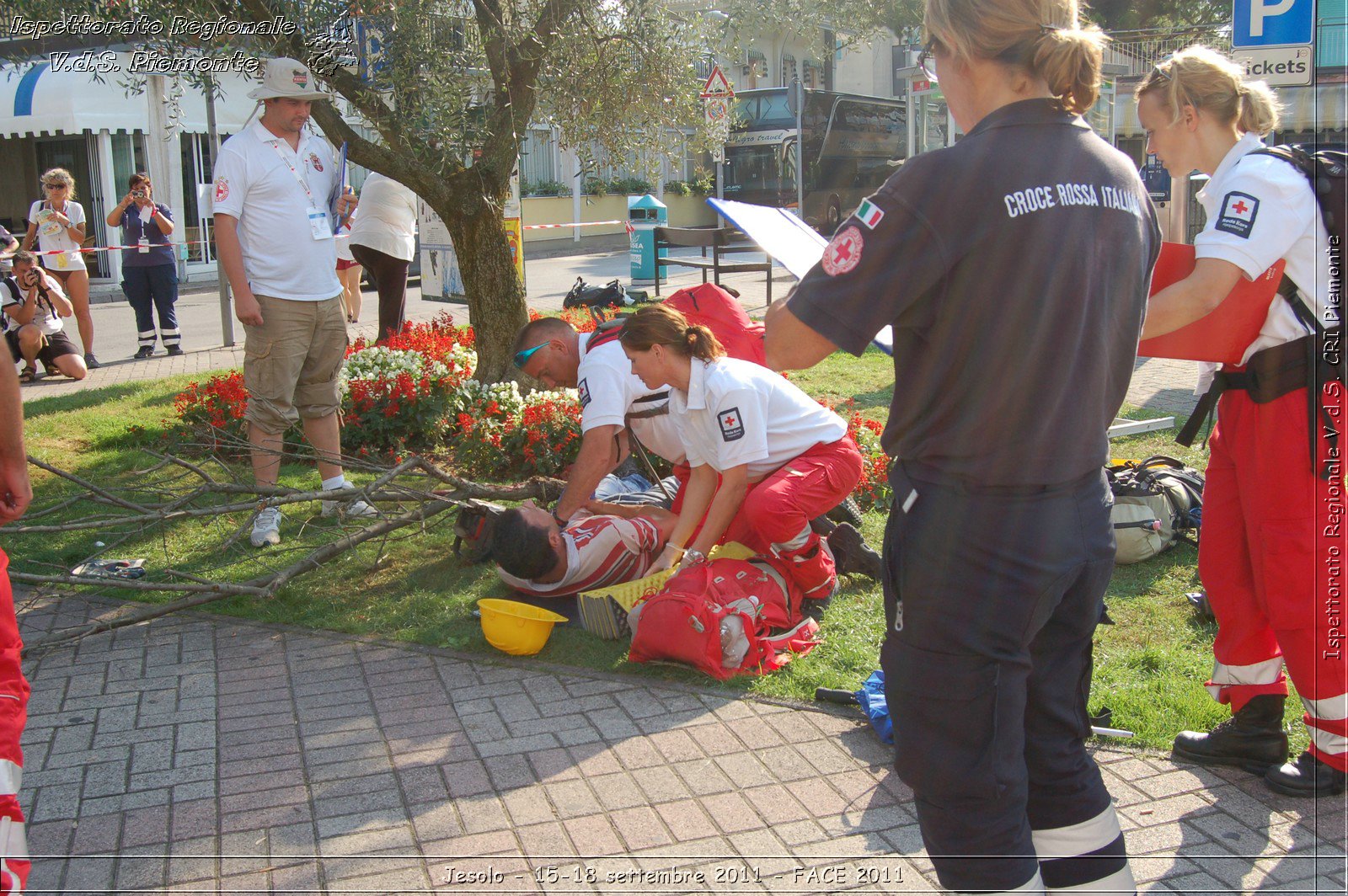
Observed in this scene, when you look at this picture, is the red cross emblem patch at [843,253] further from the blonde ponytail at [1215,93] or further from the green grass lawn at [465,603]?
the green grass lawn at [465,603]

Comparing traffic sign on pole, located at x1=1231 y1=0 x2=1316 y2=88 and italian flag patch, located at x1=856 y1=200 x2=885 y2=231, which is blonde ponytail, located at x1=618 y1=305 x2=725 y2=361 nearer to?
italian flag patch, located at x1=856 y1=200 x2=885 y2=231

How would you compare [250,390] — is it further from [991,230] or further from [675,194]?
[675,194]

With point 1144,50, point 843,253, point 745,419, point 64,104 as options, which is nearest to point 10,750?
point 843,253

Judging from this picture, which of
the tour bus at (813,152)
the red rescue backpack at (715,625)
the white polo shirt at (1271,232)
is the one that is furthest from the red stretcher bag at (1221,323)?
the tour bus at (813,152)

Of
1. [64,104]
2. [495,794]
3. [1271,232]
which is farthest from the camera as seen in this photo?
[64,104]

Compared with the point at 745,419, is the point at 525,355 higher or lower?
higher

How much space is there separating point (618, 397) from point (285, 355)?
6.79 ft

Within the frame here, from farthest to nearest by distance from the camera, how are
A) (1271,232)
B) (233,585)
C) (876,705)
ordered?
(233,585) < (876,705) < (1271,232)

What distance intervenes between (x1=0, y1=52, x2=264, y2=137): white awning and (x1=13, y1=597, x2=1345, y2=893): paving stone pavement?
1766 cm

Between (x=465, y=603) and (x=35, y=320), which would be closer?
(x=465, y=603)

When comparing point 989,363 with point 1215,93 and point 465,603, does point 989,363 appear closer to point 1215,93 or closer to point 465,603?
point 1215,93

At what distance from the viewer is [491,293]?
852 cm

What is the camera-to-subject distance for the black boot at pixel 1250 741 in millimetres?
3346

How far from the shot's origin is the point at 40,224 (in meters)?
12.5
